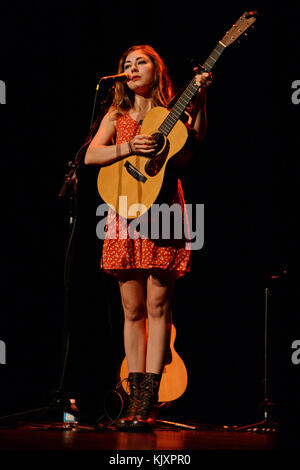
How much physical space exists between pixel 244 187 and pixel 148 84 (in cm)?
93

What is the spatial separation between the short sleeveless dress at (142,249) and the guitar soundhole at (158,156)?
123mm

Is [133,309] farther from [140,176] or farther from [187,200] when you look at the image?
[187,200]

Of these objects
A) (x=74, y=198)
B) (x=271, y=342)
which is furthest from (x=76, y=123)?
(x=271, y=342)

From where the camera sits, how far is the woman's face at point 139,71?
2.81 metres

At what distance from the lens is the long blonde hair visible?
9.34ft

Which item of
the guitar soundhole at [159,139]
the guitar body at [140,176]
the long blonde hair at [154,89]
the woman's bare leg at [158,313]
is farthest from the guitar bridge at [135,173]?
the woman's bare leg at [158,313]

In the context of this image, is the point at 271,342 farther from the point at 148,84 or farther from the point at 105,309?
the point at 148,84

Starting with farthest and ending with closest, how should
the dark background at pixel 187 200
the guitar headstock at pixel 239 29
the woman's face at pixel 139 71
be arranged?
1. the dark background at pixel 187 200
2. the woman's face at pixel 139 71
3. the guitar headstock at pixel 239 29

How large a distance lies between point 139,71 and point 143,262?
0.88 meters

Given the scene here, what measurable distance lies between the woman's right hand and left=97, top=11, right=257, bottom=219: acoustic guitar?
4cm

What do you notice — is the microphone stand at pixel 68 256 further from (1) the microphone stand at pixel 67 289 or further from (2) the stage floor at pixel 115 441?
(2) the stage floor at pixel 115 441

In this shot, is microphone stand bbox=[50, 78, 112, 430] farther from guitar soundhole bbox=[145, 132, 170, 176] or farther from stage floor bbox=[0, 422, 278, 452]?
guitar soundhole bbox=[145, 132, 170, 176]

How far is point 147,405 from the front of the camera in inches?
99.7

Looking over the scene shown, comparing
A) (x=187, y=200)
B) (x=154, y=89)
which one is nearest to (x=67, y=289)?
(x=154, y=89)
